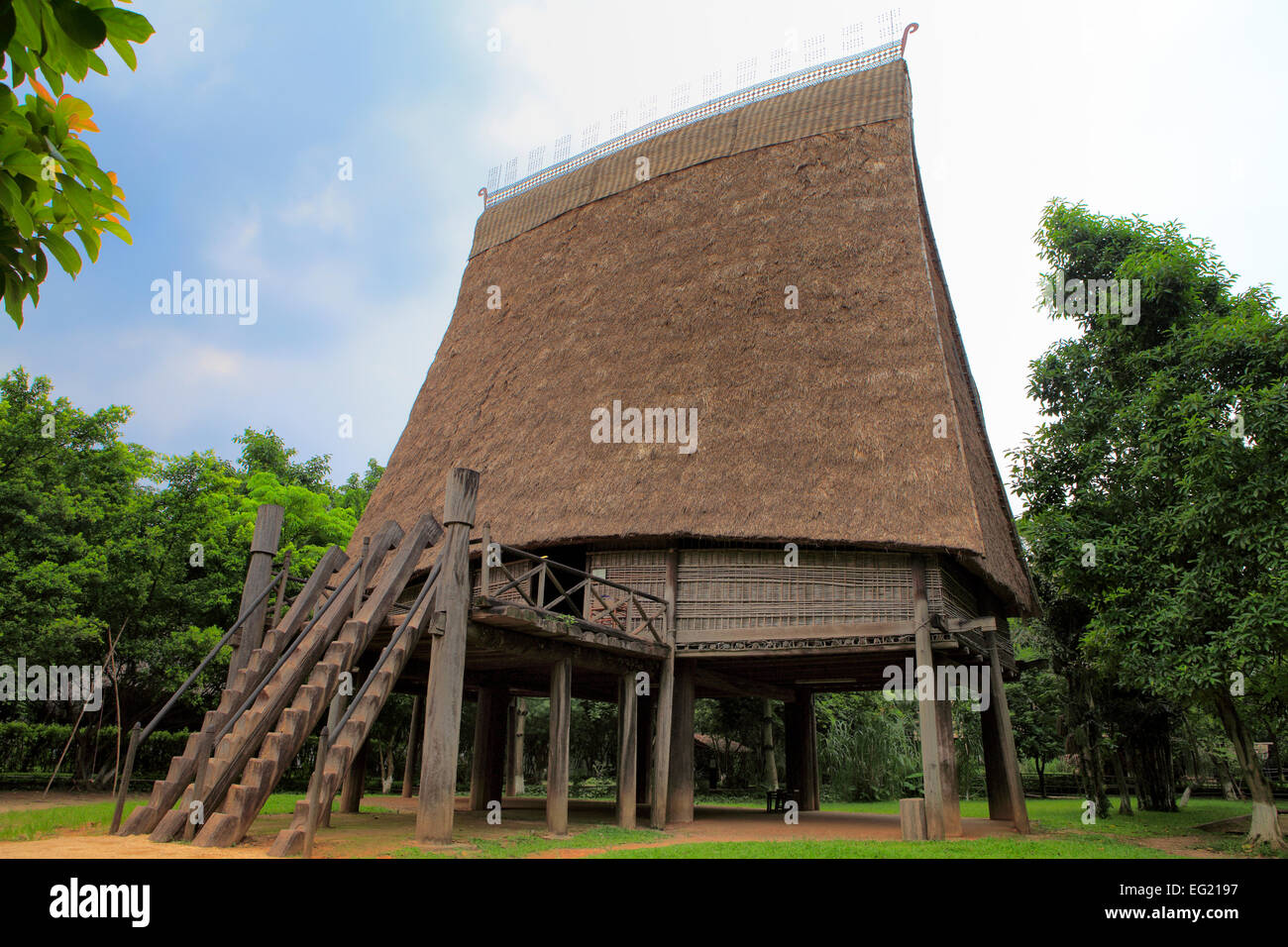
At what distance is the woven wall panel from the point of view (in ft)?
49.5

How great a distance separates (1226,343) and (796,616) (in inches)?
269

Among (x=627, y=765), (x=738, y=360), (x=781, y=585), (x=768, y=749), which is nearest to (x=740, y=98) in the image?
(x=738, y=360)

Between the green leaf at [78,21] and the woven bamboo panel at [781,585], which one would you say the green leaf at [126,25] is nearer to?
the green leaf at [78,21]

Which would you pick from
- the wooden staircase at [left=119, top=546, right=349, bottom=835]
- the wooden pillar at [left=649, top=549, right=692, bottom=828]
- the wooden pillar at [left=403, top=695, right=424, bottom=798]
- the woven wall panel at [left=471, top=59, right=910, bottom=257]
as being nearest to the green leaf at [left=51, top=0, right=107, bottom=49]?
the wooden staircase at [left=119, top=546, right=349, bottom=835]

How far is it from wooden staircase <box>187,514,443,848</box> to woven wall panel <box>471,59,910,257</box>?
418 inches

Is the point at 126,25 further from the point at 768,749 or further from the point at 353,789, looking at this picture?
the point at 768,749

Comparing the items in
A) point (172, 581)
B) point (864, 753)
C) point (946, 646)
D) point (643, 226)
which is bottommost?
point (864, 753)

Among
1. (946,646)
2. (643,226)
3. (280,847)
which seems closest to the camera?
(280,847)

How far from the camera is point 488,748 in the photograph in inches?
548

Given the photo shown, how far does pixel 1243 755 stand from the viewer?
39.2ft

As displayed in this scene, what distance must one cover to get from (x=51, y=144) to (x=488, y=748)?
514 inches

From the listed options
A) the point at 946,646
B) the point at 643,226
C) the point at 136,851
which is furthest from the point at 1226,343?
the point at 136,851

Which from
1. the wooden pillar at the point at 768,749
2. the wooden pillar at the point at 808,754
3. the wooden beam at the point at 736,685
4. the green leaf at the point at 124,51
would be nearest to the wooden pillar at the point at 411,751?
the wooden beam at the point at 736,685
